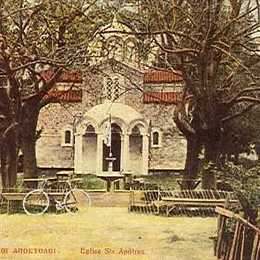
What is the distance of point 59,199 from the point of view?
32.0 feet

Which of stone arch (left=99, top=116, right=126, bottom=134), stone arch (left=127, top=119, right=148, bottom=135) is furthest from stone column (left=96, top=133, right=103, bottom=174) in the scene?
stone arch (left=127, top=119, right=148, bottom=135)

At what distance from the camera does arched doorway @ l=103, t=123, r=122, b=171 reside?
1938 cm

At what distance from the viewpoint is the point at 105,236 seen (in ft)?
22.4

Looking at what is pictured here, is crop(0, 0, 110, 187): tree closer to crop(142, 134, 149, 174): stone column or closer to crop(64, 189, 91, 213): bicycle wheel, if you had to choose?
crop(64, 189, 91, 213): bicycle wheel

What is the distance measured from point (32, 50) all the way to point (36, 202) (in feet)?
7.18

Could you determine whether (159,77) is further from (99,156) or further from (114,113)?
(114,113)

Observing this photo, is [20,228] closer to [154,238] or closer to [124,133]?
[154,238]

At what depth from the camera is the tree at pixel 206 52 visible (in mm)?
8492

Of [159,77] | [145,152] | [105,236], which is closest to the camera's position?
[105,236]

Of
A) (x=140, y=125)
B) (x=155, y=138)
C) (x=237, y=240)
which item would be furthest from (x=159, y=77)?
(x=237, y=240)

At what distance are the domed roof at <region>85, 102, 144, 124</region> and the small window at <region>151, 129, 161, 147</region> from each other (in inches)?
26.9

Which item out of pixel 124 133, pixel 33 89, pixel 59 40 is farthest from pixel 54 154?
pixel 59 40

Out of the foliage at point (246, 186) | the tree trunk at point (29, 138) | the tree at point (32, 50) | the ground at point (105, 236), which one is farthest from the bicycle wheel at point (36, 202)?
the foliage at point (246, 186)

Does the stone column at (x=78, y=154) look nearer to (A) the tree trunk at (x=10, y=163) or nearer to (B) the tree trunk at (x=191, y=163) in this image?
(A) the tree trunk at (x=10, y=163)
